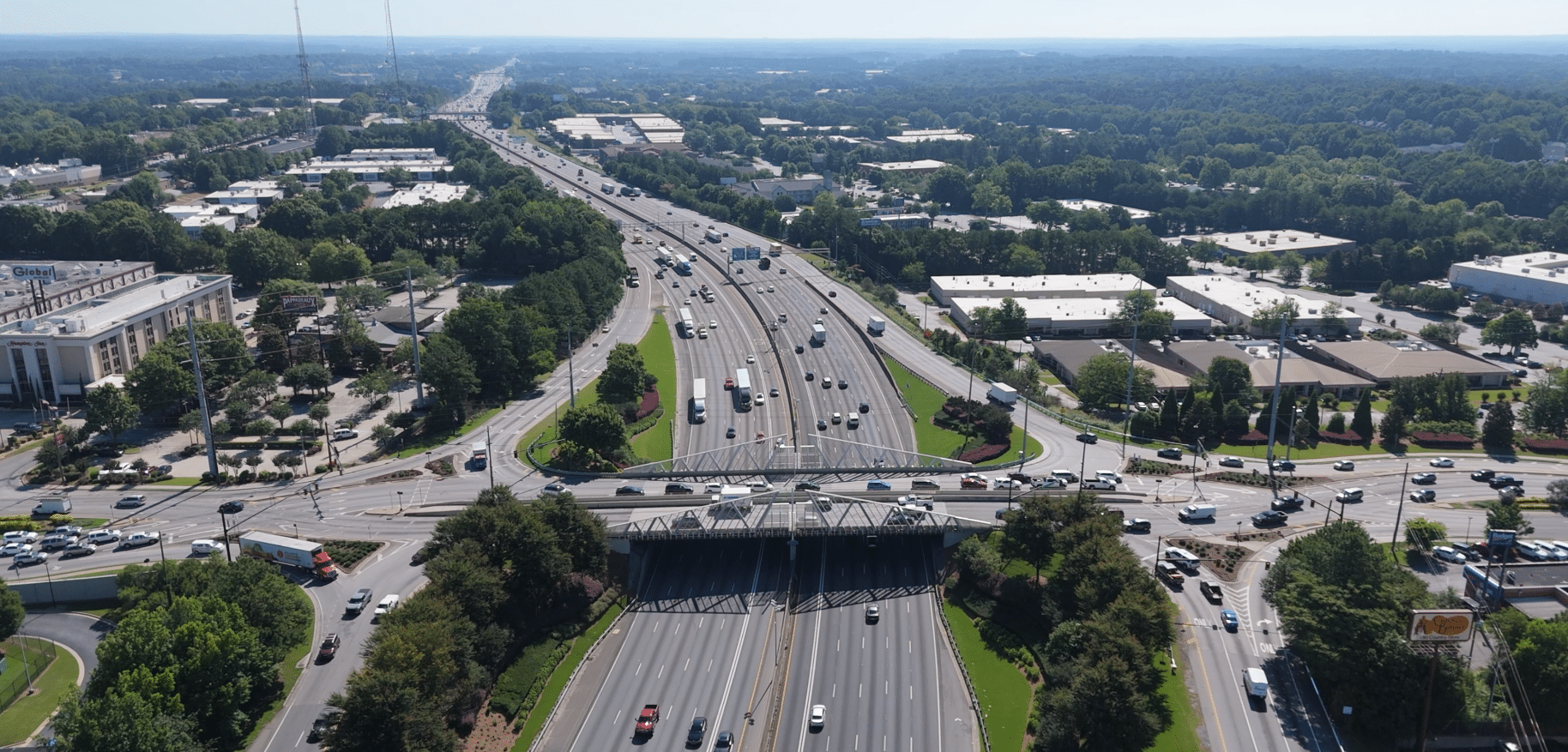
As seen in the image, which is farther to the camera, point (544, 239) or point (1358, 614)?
point (544, 239)

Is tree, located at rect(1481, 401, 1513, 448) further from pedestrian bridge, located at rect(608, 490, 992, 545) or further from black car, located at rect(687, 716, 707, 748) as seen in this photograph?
black car, located at rect(687, 716, 707, 748)

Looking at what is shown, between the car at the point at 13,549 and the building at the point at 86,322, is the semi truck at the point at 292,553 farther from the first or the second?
the building at the point at 86,322

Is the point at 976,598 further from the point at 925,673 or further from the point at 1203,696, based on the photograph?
the point at 1203,696

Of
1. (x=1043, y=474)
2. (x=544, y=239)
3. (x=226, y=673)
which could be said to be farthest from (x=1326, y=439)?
(x=544, y=239)

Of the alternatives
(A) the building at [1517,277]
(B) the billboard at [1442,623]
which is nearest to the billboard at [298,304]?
(B) the billboard at [1442,623]

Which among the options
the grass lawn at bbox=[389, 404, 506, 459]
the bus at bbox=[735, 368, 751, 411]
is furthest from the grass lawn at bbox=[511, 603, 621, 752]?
the bus at bbox=[735, 368, 751, 411]

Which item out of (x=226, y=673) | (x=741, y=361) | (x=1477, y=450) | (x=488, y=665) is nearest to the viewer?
(x=226, y=673)
